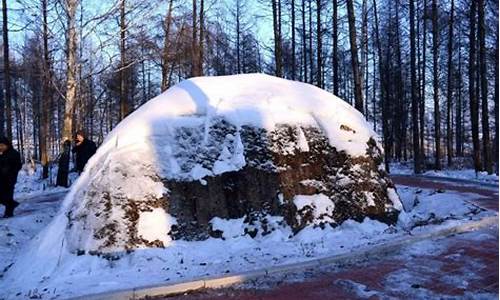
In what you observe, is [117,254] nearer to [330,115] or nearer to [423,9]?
[330,115]

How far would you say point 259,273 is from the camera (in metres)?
6.41

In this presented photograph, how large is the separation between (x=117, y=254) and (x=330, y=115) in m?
4.61

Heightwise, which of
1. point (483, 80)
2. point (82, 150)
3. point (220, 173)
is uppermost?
point (483, 80)

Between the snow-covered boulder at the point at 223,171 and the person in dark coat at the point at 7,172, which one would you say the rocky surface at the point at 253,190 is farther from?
the person in dark coat at the point at 7,172

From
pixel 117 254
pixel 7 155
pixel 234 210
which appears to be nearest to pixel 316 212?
pixel 234 210

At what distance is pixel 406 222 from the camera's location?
386 inches

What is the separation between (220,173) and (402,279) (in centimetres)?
343

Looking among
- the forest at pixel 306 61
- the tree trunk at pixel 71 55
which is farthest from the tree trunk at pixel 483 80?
the tree trunk at pixel 71 55

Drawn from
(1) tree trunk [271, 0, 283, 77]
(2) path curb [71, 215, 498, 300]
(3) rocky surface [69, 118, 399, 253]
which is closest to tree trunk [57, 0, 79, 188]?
(3) rocky surface [69, 118, 399, 253]

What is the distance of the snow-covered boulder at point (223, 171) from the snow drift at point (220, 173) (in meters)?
0.02

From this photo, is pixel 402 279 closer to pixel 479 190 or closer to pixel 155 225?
pixel 155 225

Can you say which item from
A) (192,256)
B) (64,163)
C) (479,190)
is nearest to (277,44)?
(64,163)

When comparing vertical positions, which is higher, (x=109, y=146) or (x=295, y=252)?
(x=109, y=146)

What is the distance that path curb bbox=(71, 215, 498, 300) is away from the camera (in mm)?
5828
